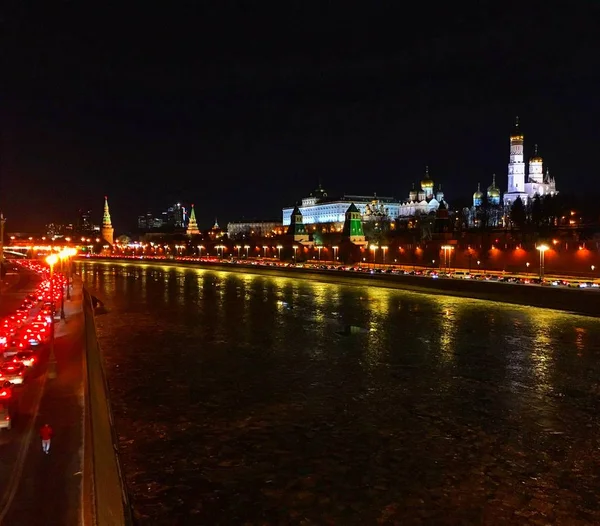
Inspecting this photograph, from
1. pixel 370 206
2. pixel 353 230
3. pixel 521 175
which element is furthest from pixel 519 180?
pixel 353 230

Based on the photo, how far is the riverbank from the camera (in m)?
28.7

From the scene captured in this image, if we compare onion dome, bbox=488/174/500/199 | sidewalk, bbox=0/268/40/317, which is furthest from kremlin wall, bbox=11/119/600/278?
sidewalk, bbox=0/268/40/317

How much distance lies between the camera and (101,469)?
8.46 m

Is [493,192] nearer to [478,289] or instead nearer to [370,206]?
[370,206]

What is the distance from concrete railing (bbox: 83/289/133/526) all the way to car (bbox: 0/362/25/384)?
55.3 inches

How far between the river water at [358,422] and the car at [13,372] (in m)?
2.11

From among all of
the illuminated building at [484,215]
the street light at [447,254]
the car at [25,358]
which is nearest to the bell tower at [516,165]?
the illuminated building at [484,215]

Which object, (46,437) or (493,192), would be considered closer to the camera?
(46,437)

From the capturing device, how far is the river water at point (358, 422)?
8.50 meters

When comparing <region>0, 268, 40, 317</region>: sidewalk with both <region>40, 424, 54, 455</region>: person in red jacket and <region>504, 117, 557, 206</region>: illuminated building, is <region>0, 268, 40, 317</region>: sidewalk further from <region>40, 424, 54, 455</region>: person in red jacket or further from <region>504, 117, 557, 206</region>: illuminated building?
<region>504, 117, 557, 206</region>: illuminated building

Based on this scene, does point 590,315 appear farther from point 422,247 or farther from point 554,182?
point 554,182

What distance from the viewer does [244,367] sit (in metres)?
17.1

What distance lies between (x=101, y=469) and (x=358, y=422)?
5.30 m

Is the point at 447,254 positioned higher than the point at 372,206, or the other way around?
the point at 372,206
